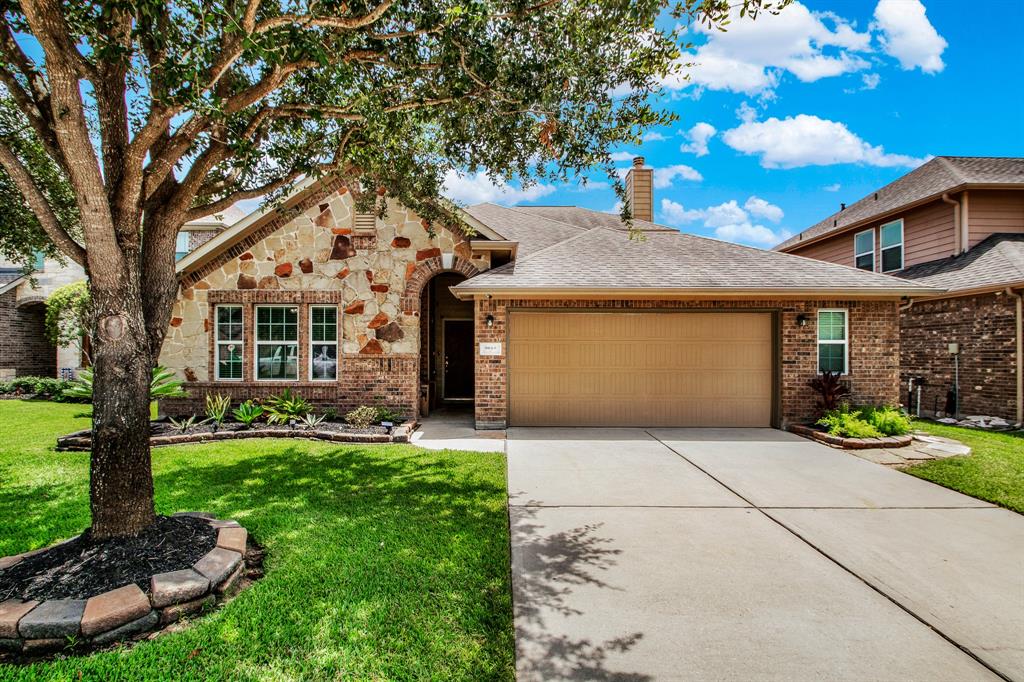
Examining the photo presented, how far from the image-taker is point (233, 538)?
3.70 meters

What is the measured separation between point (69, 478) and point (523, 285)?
21.9ft

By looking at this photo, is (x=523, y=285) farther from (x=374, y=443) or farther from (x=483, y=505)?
(x=483, y=505)

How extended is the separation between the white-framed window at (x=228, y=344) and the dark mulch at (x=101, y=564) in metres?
6.44

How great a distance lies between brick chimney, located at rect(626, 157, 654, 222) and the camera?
13570 millimetres

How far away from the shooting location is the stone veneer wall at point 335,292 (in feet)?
30.7

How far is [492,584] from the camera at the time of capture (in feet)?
11.0

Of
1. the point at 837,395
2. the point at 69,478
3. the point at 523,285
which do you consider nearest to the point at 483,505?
the point at 523,285

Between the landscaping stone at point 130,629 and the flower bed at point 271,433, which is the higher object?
the flower bed at point 271,433

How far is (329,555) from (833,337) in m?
9.48

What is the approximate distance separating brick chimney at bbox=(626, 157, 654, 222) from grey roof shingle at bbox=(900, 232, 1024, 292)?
652 cm

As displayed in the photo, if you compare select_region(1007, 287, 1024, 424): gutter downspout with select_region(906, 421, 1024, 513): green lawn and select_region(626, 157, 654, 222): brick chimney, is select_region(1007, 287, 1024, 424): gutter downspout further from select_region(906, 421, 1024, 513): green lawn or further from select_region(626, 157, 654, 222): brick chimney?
select_region(626, 157, 654, 222): brick chimney

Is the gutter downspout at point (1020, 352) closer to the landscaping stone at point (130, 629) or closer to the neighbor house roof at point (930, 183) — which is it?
the neighbor house roof at point (930, 183)

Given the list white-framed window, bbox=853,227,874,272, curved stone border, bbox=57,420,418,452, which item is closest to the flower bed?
curved stone border, bbox=57,420,418,452

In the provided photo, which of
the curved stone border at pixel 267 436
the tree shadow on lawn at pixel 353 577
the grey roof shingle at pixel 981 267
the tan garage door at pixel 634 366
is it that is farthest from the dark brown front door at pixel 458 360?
the grey roof shingle at pixel 981 267
